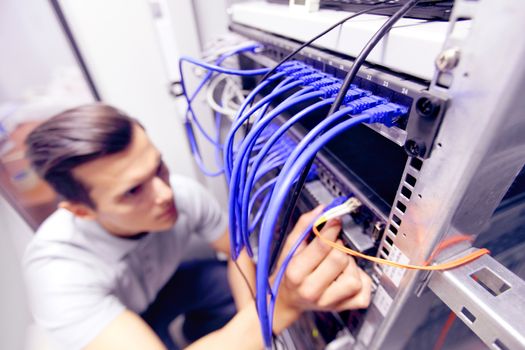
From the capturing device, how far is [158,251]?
96cm

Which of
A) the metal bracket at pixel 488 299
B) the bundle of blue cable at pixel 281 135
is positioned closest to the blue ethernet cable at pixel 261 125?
the bundle of blue cable at pixel 281 135

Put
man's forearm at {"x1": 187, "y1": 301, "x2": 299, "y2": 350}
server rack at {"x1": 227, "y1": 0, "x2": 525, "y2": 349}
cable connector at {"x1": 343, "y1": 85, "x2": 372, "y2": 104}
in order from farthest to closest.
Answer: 1. man's forearm at {"x1": 187, "y1": 301, "x2": 299, "y2": 350}
2. cable connector at {"x1": 343, "y1": 85, "x2": 372, "y2": 104}
3. server rack at {"x1": 227, "y1": 0, "x2": 525, "y2": 349}

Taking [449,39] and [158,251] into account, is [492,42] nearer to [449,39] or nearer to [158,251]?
[449,39]

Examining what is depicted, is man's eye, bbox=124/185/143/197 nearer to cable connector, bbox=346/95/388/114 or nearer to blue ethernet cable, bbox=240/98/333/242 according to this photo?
blue ethernet cable, bbox=240/98/333/242

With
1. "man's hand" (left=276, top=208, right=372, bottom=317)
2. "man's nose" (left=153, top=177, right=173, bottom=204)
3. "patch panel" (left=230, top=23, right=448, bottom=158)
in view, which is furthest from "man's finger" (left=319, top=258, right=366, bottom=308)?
"man's nose" (left=153, top=177, right=173, bottom=204)

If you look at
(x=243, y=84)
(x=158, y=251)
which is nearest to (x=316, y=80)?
(x=243, y=84)

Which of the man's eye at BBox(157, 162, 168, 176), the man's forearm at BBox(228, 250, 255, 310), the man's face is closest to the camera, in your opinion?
the man's face

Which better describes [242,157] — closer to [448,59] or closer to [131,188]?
[448,59]

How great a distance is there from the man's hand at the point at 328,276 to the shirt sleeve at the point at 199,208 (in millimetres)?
669

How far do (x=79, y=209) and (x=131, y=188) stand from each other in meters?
0.18

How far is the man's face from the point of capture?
633mm

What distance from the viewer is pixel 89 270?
72 centimetres

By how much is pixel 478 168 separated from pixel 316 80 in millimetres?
203

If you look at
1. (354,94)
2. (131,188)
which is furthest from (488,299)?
(131,188)
